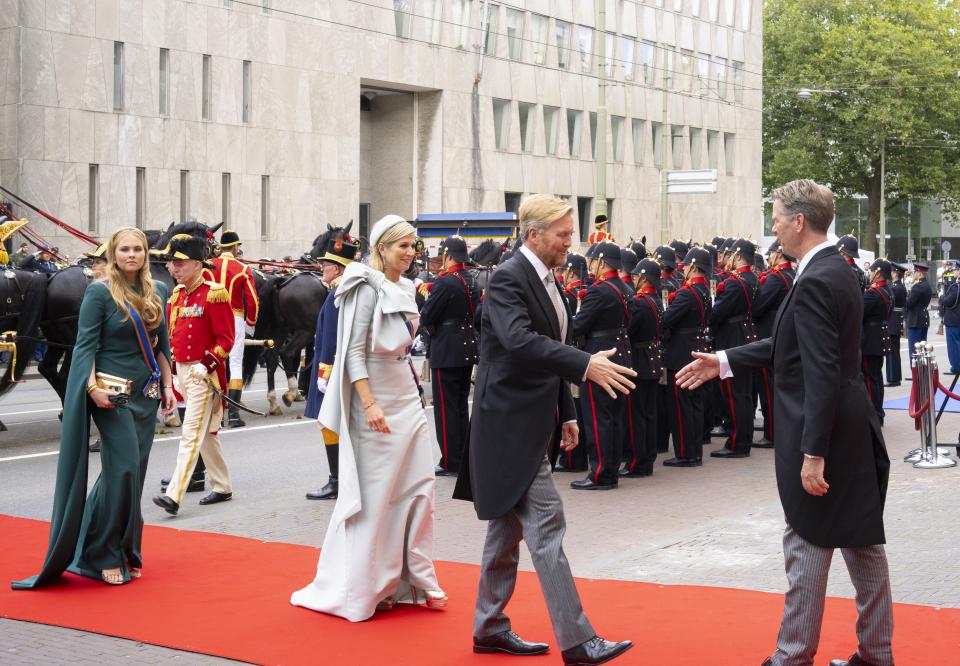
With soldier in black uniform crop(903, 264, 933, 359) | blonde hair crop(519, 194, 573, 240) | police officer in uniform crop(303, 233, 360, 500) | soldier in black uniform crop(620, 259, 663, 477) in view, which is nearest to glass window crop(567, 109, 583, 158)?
soldier in black uniform crop(903, 264, 933, 359)

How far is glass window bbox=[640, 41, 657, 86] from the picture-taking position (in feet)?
181

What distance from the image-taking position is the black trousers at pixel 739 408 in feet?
42.3

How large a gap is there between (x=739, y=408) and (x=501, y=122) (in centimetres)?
3610

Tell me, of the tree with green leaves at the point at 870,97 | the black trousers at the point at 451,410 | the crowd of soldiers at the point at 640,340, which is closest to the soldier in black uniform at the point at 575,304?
the crowd of soldiers at the point at 640,340

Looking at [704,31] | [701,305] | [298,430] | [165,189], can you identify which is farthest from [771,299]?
[704,31]

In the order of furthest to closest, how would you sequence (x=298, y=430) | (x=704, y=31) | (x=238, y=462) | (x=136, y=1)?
(x=704, y=31), (x=136, y=1), (x=298, y=430), (x=238, y=462)

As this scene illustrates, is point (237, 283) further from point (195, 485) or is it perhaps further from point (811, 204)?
point (811, 204)

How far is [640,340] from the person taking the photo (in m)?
11.8

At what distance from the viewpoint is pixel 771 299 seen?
12977 millimetres

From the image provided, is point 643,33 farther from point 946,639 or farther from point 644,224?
point 946,639

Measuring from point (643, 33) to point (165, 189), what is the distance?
26.7 m

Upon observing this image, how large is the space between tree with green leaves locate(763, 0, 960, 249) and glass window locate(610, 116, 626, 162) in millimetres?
11404

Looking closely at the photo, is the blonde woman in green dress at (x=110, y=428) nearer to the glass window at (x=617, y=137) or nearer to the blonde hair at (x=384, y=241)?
the blonde hair at (x=384, y=241)

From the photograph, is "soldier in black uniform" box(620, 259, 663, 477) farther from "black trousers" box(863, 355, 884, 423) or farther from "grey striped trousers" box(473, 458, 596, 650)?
"grey striped trousers" box(473, 458, 596, 650)
